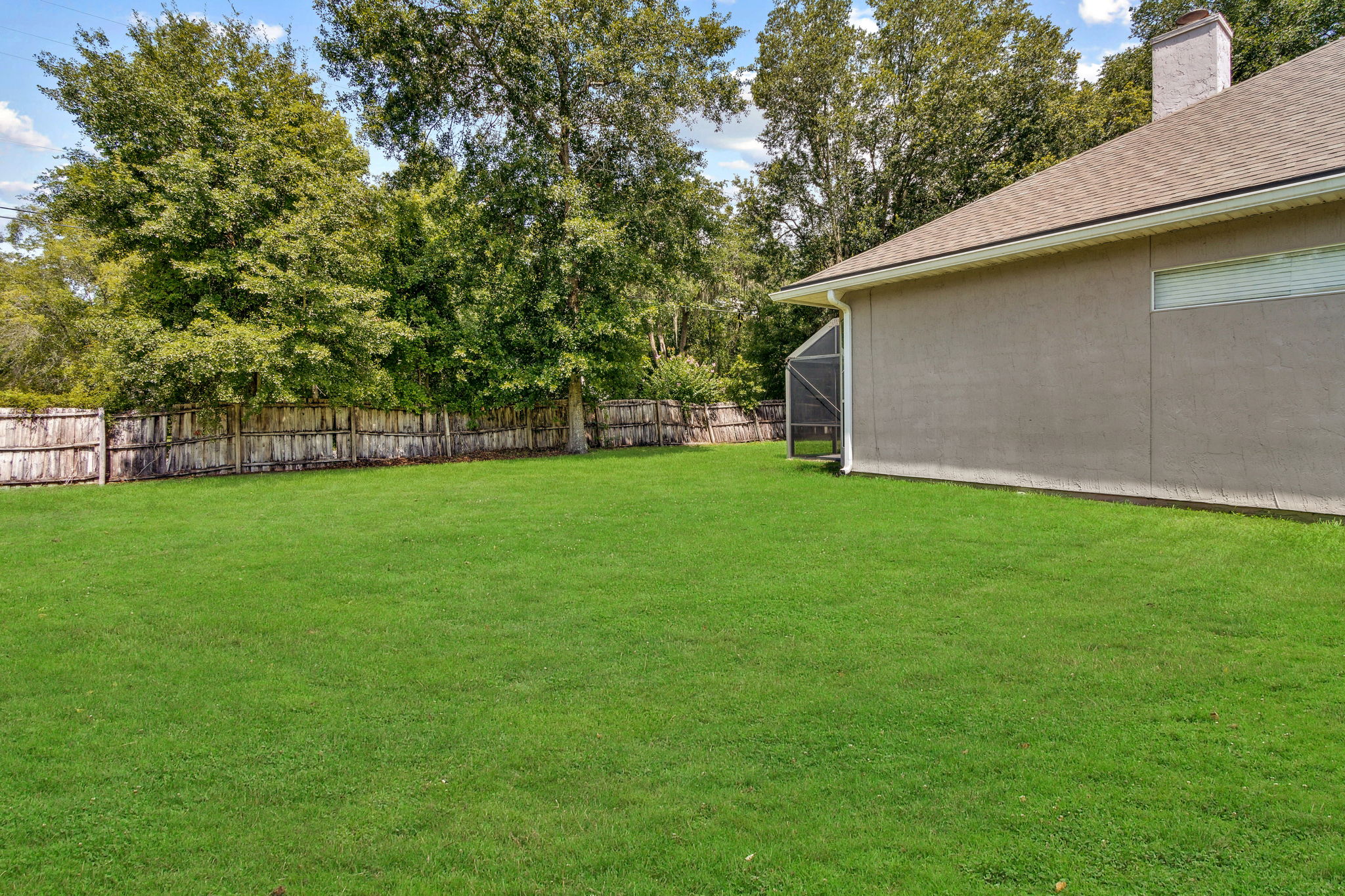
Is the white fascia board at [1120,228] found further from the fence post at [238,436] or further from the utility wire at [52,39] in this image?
the utility wire at [52,39]

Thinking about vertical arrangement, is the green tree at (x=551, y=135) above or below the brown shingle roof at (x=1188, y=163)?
above

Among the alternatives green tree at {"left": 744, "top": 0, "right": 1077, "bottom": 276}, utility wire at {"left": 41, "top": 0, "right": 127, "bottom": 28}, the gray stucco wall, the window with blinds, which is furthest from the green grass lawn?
green tree at {"left": 744, "top": 0, "right": 1077, "bottom": 276}

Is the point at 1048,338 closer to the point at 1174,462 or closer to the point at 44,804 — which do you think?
the point at 1174,462

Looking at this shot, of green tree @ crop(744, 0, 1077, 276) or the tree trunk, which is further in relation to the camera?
green tree @ crop(744, 0, 1077, 276)

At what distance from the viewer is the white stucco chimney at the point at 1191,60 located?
10.7m

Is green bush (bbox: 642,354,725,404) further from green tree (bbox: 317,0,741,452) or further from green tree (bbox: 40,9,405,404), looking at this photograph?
green tree (bbox: 40,9,405,404)

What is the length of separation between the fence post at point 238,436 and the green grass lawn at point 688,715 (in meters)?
7.58

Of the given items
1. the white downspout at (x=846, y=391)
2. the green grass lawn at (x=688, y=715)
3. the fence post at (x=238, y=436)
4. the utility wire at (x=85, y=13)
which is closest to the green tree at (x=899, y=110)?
the white downspout at (x=846, y=391)

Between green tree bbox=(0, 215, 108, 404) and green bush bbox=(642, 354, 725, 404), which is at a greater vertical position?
green tree bbox=(0, 215, 108, 404)

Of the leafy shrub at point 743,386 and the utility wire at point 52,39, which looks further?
the leafy shrub at point 743,386

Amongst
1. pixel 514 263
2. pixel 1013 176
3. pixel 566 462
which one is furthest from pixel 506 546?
pixel 1013 176

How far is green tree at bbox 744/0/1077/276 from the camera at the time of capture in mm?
23953

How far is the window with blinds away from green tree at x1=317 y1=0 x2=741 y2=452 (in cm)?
1114

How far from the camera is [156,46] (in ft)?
46.2
